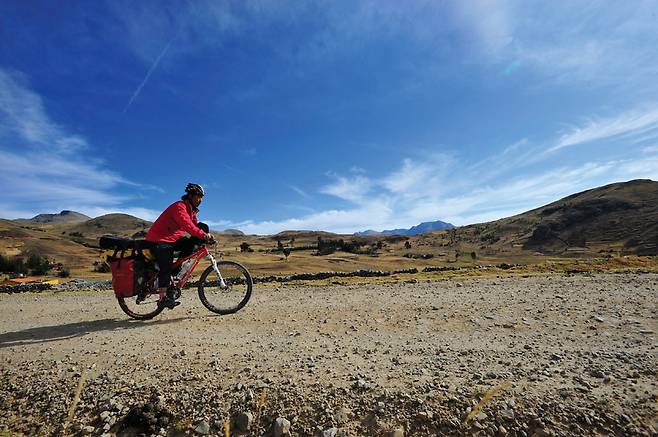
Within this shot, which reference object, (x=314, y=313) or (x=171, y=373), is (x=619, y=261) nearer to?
(x=314, y=313)

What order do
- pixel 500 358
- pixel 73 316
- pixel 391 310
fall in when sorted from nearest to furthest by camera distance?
pixel 500 358, pixel 391 310, pixel 73 316

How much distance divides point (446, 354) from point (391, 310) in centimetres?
279

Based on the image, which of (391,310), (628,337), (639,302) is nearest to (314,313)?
(391,310)

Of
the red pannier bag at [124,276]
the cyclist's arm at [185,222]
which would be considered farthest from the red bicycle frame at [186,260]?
the red pannier bag at [124,276]

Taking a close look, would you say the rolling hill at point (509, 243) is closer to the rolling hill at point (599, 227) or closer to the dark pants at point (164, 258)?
the rolling hill at point (599, 227)

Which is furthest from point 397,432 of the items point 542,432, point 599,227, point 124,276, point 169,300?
point 599,227

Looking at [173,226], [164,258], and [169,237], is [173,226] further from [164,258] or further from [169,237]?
[164,258]

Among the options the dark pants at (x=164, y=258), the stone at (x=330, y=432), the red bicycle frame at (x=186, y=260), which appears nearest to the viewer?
the stone at (x=330, y=432)

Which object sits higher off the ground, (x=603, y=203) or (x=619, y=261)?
(x=603, y=203)

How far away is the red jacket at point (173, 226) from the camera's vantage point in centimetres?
782

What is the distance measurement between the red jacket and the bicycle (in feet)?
2.05

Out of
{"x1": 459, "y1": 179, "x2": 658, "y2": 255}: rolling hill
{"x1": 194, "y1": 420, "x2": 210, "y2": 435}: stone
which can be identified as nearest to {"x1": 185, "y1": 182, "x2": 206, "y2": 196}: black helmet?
{"x1": 194, "y1": 420, "x2": 210, "y2": 435}: stone

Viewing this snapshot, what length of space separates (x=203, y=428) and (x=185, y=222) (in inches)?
195

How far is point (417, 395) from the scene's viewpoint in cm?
391
